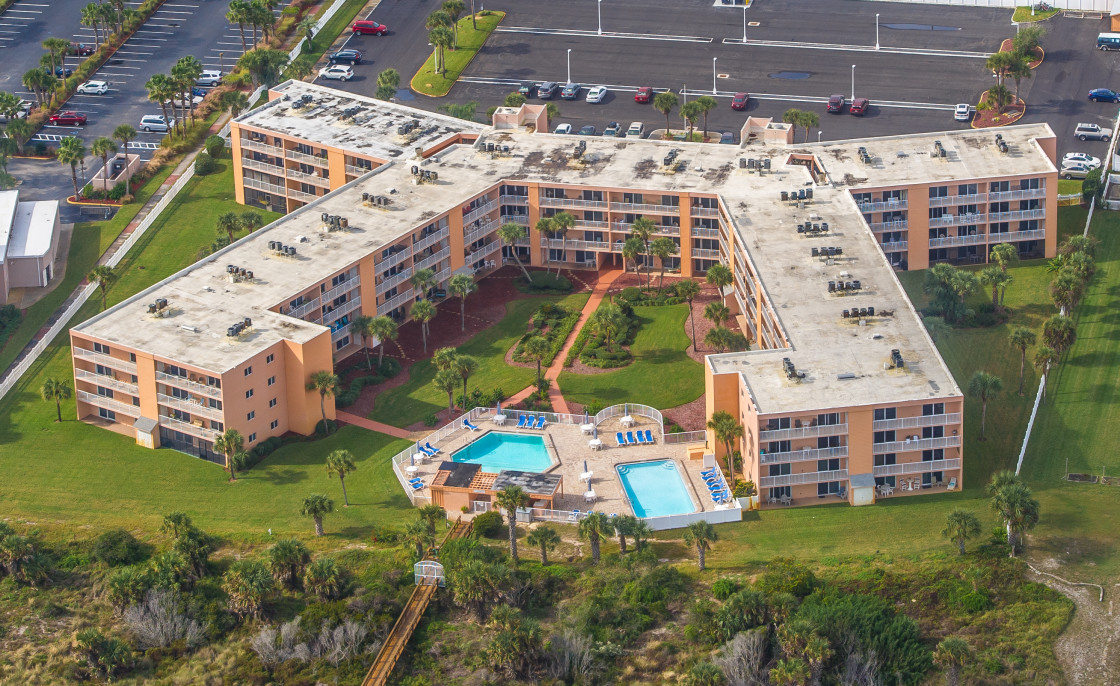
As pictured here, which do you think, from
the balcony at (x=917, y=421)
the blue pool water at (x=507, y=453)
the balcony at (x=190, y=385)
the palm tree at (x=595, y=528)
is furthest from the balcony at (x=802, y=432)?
the balcony at (x=190, y=385)

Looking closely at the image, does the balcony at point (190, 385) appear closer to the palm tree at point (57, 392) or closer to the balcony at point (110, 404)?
the balcony at point (110, 404)

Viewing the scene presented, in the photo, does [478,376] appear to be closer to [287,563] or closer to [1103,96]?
[287,563]

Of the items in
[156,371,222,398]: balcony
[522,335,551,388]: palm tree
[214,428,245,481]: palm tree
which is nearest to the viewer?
[214,428,245,481]: palm tree

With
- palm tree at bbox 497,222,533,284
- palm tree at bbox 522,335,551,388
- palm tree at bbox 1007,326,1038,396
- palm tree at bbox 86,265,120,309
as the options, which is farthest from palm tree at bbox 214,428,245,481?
palm tree at bbox 1007,326,1038,396

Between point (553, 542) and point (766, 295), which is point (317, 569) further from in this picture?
point (766, 295)

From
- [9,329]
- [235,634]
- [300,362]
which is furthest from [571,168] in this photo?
[235,634]

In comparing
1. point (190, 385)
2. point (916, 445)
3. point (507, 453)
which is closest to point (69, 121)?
point (190, 385)

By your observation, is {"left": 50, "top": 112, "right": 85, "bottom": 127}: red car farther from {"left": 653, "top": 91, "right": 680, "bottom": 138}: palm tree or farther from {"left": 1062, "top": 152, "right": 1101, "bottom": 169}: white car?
{"left": 1062, "top": 152, "right": 1101, "bottom": 169}: white car
